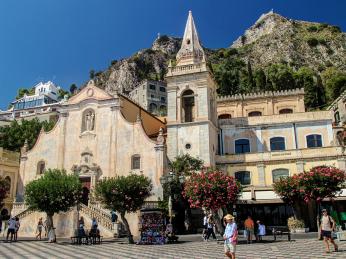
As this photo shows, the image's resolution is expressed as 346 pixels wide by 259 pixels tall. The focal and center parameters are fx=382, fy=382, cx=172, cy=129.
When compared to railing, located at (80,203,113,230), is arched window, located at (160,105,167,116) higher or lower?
higher

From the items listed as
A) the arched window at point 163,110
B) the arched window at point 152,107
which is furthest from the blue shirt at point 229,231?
the arched window at point 152,107

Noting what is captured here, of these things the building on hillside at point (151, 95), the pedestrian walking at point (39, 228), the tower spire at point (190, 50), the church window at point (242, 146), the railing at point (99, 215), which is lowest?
the pedestrian walking at point (39, 228)

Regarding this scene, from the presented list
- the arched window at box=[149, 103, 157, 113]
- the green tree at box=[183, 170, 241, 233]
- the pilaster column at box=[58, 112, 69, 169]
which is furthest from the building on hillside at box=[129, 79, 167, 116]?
the green tree at box=[183, 170, 241, 233]

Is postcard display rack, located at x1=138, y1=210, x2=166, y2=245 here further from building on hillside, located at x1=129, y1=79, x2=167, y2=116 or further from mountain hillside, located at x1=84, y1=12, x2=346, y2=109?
mountain hillside, located at x1=84, y1=12, x2=346, y2=109

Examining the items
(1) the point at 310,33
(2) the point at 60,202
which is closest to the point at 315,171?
(2) the point at 60,202

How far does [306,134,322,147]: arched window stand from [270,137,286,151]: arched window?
2.55 m

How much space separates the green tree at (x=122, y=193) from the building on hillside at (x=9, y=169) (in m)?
26.1

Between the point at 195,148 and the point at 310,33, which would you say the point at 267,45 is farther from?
the point at 195,148

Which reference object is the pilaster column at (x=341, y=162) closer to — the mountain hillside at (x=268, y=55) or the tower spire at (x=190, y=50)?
the tower spire at (x=190, y=50)

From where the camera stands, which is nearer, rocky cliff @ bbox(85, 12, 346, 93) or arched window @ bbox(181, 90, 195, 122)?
arched window @ bbox(181, 90, 195, 122)

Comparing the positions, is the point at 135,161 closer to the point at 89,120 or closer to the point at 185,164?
the point at 185,164

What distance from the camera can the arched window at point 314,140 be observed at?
4047 centimetres

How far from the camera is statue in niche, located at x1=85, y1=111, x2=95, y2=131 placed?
1614 inches

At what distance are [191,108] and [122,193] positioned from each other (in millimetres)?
17597
